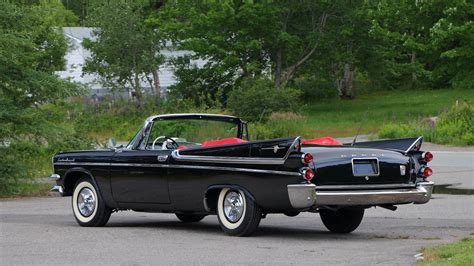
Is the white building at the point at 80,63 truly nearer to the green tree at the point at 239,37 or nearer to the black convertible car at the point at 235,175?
the green tree at the point at 239,37

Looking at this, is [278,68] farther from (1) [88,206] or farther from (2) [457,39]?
(1) [88,206]

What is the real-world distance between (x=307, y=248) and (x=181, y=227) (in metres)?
3.00

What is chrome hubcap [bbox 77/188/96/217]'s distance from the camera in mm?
13609

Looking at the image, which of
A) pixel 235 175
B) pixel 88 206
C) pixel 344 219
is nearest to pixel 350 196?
pixel 235 175

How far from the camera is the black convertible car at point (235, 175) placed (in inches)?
444

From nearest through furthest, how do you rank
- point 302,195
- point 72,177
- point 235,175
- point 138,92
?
1. point 302,195
2. point 235,175
3. point 72,177
4. point 138,92

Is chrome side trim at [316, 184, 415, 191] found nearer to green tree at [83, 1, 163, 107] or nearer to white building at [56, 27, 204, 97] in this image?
green tree at [83, 1, 163, 107]

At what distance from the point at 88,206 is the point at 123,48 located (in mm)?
38693

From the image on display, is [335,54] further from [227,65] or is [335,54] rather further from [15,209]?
[15,209]

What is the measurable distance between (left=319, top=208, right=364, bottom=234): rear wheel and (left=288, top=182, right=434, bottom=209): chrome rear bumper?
0.99 meters

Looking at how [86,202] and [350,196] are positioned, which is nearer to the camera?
[350,196]

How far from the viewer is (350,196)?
11.2m

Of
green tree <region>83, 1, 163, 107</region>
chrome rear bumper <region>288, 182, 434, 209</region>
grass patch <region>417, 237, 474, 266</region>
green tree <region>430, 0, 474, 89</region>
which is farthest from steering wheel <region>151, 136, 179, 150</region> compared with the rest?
green tree <region>83, 1, 163, 107</region>

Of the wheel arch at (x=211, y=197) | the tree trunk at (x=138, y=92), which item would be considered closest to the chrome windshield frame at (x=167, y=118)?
the wheel arch at (x=211, y=197)
